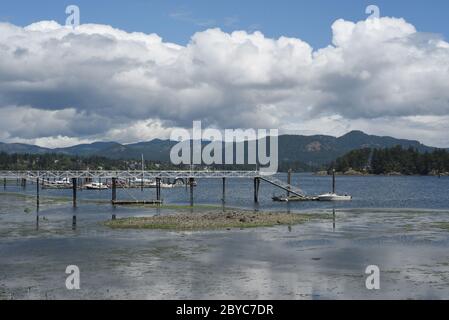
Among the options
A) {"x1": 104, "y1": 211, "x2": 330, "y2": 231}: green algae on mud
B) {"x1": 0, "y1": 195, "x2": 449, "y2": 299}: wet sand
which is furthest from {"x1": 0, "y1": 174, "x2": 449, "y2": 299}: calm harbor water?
{"x1": 104, "y1": 211, "x2": 330, "y2": 231}: green algae on mud

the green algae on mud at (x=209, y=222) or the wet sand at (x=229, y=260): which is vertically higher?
the green algae on mud at (x=209, y=222)

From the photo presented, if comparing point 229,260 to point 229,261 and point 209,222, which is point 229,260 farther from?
point 209,222

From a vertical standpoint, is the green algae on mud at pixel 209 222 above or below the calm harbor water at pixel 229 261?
above

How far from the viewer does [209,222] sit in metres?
66.4

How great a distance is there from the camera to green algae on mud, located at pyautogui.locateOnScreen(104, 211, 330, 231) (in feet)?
211

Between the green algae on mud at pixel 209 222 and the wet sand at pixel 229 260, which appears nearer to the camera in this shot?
the wet sand at pixel 229 260

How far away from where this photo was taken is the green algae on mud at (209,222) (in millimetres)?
64300

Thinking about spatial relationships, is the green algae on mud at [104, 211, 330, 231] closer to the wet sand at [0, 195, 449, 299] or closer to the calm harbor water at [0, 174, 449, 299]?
the wet sand at [0, 195, 449, 299]

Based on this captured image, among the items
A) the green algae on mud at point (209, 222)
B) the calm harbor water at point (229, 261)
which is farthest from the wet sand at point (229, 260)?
the green algae on mud at point (209, 222)

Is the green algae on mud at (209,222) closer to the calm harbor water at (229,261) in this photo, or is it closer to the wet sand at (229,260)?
the wet sand at (229,260)

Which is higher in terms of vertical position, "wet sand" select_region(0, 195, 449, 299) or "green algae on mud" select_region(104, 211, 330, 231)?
"green algae on mud" select_region(104, 211, 330, 231)
